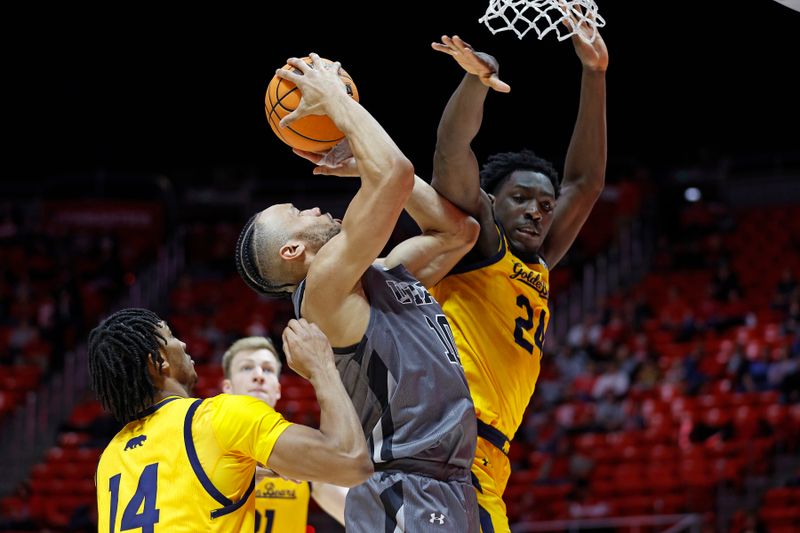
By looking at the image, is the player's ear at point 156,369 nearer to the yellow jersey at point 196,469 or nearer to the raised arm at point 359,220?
the yellow jersey at point 196,469

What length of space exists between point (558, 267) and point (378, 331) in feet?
51.7

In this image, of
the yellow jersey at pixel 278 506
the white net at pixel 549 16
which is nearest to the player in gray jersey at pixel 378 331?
the white net at pixel 549 16

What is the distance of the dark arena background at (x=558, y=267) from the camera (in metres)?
12.3

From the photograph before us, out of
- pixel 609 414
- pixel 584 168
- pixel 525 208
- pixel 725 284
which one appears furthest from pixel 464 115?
pixel 725 284

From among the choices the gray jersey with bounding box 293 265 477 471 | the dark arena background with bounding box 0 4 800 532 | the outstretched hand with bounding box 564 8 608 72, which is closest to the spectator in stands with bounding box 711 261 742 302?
the dark arena background with bounding box 0 4 800 532

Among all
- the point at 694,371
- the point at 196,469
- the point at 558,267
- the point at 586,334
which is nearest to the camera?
the point at 196,469

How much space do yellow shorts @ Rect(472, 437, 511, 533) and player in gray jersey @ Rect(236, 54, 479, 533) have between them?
0.51 meters

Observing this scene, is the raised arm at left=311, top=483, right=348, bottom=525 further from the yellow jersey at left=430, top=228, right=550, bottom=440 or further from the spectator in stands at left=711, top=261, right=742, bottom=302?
the spectator in stands at left=711, top=261, right=742, bottom=302

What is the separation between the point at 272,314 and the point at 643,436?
740 centimetres

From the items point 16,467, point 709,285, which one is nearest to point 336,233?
point 16,467

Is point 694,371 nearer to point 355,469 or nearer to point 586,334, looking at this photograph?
point 586,334

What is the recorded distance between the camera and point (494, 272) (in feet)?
14.4

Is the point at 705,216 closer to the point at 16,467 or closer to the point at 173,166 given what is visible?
the point at 173,166

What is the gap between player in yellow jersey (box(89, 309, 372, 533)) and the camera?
127 inches
